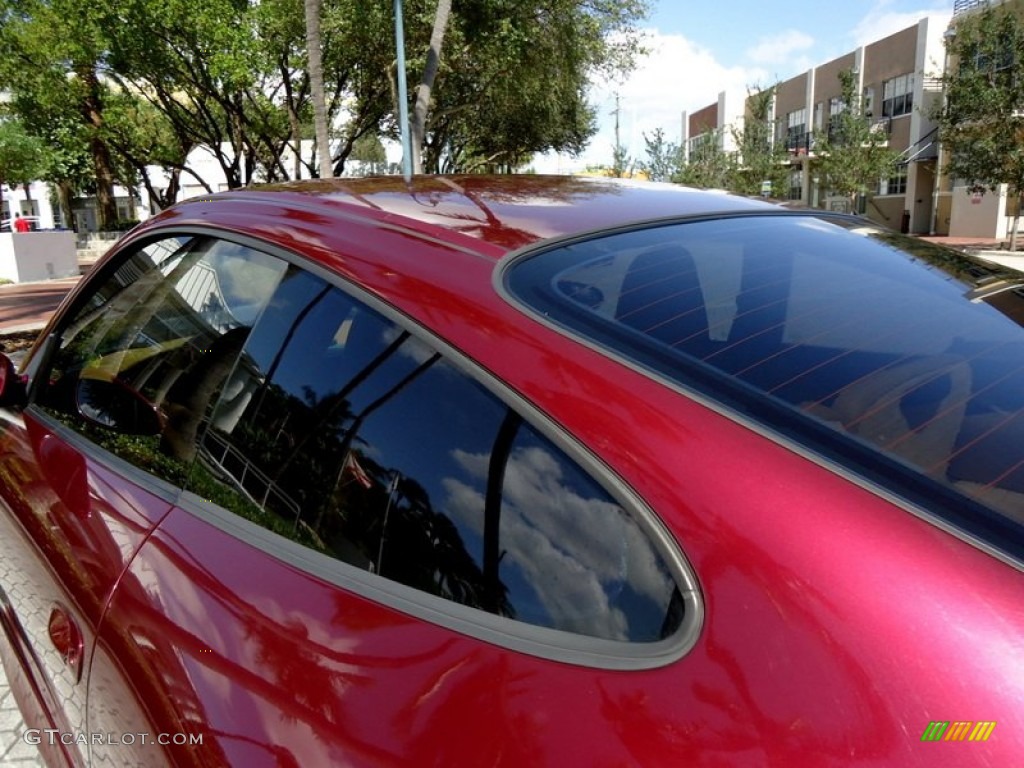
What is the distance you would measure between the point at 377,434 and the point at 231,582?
1.13ft

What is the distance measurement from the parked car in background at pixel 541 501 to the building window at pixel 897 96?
165 feet

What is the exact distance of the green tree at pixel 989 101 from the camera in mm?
26266

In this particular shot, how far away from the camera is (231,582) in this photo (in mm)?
1280

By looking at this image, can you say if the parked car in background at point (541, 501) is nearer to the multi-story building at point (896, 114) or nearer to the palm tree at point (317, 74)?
the palm tree at point (317, 74)

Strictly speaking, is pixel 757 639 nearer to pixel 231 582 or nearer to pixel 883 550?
pixel 883 550

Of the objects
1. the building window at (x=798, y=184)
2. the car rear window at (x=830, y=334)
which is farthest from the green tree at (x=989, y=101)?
the car rear window at (x=830, y=334)

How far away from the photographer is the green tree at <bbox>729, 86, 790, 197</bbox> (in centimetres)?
3253

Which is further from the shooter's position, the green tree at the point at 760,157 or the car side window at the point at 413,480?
the green tree at the point at 760,157

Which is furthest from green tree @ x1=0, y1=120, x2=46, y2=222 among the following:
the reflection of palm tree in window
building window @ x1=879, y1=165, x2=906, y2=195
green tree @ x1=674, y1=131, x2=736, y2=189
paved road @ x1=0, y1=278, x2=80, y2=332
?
building window @ x1=879, y1=165, x2=906, y2=195

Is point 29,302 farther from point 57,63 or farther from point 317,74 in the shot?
point 57,63

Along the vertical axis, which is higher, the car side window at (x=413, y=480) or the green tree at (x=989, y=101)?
the green tree at (x=989, y=101)

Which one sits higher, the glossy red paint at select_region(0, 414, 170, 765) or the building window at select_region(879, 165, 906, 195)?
the building window at select_region(879, 165, 906, 195)
